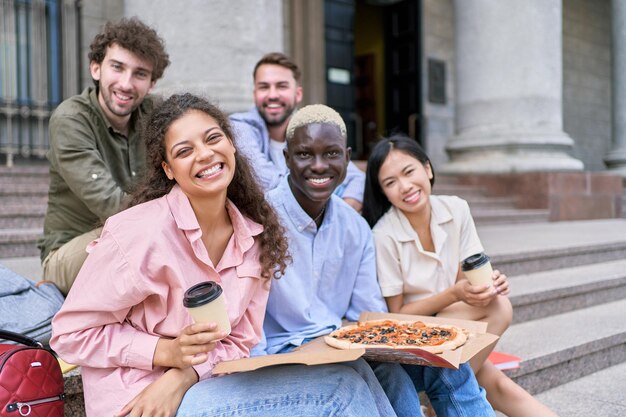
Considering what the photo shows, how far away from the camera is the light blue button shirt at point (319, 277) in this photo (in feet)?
7.42

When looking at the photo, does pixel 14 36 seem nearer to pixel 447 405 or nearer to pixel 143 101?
pixel 143 101

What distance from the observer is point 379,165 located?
283 centimetres

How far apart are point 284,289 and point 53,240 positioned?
120cm

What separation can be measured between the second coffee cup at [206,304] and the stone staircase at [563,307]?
1.93 meters

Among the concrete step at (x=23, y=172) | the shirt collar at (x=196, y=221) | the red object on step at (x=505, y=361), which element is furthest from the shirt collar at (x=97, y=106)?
the concrete step at (x=23, y=172)

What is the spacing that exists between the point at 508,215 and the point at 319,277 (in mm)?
5406

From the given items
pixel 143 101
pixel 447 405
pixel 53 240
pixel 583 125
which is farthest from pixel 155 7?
pixel 583 125

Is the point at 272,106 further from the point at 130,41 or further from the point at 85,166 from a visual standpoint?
the point at 85,166

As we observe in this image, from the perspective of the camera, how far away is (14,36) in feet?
21.1

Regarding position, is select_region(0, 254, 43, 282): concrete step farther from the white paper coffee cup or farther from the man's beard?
the white paper coffee cup

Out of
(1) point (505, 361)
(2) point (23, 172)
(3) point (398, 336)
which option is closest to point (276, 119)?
(1) point (505, 361)

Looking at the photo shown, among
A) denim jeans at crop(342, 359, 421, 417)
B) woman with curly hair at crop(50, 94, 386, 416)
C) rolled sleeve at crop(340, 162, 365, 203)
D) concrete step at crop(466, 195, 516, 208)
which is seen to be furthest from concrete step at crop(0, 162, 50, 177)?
concrete step at crop(466, 195, 516, 208)

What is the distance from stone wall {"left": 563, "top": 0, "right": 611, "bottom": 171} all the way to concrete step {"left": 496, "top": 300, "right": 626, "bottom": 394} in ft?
34.2

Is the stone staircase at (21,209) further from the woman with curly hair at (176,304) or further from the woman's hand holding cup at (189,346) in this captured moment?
the woman's hand holding cup at (189,346)
